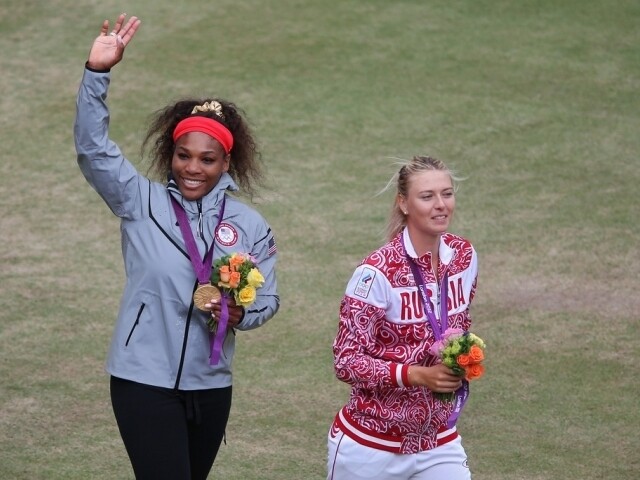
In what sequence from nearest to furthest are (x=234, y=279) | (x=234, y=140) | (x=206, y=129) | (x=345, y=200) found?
1. (x=234, y=279)
2. (x=206, y=129)
3. (x=234, y=140)
4. (x=345, y=200)

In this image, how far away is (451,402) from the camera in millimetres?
5242

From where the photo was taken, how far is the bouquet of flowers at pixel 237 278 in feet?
17.0

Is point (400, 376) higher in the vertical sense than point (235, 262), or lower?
lower

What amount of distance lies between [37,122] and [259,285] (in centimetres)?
871

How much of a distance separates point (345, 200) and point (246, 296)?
21.9 ft

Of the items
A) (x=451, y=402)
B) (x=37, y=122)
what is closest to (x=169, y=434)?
(x=451, y=402)

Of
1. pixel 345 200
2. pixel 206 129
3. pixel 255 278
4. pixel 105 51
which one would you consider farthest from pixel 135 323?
pixel 345 200

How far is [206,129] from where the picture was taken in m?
5.57

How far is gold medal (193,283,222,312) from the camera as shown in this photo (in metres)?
5.21

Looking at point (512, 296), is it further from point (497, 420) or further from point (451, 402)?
point (451, 402)

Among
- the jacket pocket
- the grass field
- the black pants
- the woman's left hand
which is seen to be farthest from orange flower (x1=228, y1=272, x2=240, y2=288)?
the grass field

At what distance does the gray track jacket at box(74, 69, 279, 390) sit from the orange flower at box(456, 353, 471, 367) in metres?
1.02

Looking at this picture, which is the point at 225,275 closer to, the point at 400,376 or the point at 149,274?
the point at 149,274

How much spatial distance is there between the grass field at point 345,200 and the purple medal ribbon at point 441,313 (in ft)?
3.44
